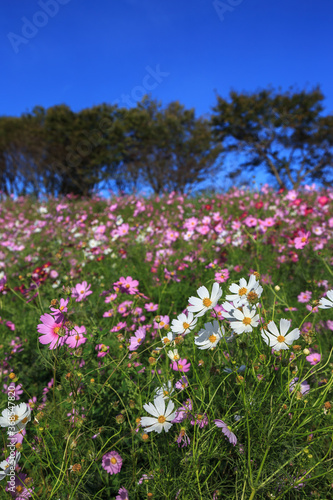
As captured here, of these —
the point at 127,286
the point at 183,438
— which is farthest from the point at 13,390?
the point at 183,438

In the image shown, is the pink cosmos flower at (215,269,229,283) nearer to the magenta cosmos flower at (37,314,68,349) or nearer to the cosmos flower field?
the cosmos flower field

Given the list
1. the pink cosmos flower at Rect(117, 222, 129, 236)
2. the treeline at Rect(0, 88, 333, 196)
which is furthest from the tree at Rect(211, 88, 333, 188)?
the pink cosmos flower at Rect(117, 222, 129, 236)

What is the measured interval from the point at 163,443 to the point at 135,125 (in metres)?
23.3

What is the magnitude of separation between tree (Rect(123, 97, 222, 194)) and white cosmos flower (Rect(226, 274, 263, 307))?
22.8 metres

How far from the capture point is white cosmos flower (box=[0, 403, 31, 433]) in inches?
41.9

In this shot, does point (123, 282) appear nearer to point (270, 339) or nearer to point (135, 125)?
point (270, 339)

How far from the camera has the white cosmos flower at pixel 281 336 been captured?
103 centimetres

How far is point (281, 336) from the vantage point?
107cm

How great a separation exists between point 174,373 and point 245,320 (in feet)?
1.89

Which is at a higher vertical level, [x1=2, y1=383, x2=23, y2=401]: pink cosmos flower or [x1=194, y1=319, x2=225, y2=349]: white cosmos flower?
[x1=194, y1=319, x2=225, y2=349]: white cosmos flower

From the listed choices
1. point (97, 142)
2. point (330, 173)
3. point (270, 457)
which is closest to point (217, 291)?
point (270, 457)

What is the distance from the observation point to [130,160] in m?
23.7

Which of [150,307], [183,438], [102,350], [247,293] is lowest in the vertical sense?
[183,438]

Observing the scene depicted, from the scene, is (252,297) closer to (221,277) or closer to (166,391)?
(166,391)
